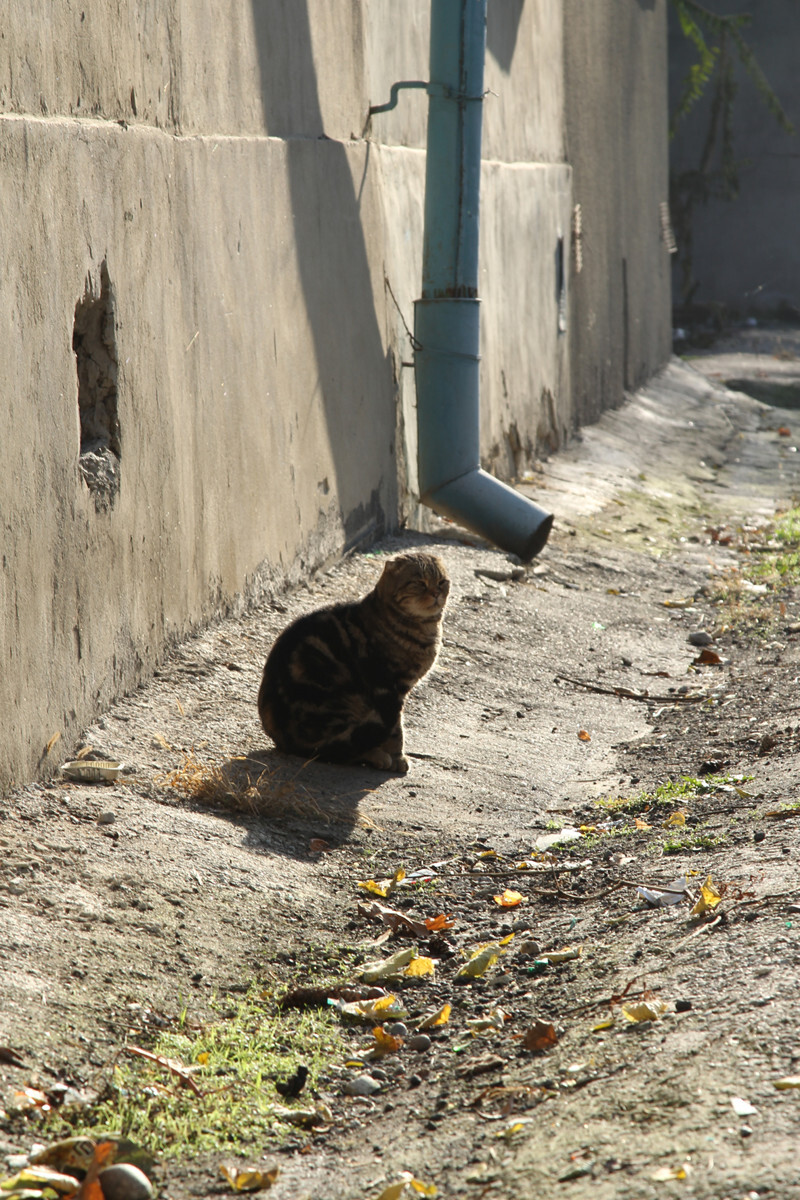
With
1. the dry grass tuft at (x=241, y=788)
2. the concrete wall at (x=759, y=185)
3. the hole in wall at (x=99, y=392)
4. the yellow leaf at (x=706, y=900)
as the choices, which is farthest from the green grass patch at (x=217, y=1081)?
the concrete wall at (x=759, y=185)

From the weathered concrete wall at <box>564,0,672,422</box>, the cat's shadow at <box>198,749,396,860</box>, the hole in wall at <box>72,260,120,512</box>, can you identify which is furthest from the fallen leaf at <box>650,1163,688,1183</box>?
the weathered concrete wall at <box>564,0,672,422</box>

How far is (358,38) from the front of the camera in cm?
775

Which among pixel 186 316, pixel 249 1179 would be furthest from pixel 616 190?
pixel 249 1179

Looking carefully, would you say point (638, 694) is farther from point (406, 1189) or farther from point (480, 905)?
point (406, 1189)

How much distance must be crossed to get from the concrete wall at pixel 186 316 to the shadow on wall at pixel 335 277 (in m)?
0.02

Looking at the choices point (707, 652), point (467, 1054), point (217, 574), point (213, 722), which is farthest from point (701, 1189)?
point (707, 652)

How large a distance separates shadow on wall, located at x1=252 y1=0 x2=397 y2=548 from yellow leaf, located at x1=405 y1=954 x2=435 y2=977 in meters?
4.01

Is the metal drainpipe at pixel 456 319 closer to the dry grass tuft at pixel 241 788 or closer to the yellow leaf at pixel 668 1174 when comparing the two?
the dry grass tuft at pixel 241 788

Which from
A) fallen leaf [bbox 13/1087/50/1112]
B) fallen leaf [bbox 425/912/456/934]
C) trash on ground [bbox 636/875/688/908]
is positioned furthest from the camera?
fallen leaf [bbox 425/912/456/934]

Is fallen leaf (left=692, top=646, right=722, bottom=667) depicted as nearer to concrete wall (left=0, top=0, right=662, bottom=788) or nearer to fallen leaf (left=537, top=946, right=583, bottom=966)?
concrete wall (left=0, top=0, right=662, bottom=788)

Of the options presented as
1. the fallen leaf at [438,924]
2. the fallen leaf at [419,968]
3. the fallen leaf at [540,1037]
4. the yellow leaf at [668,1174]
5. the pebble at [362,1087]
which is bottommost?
the fallen leaf at [438,924]

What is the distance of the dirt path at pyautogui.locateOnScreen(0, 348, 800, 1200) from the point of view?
95.5 inches

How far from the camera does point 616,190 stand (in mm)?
15664

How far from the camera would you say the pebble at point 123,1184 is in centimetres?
237
